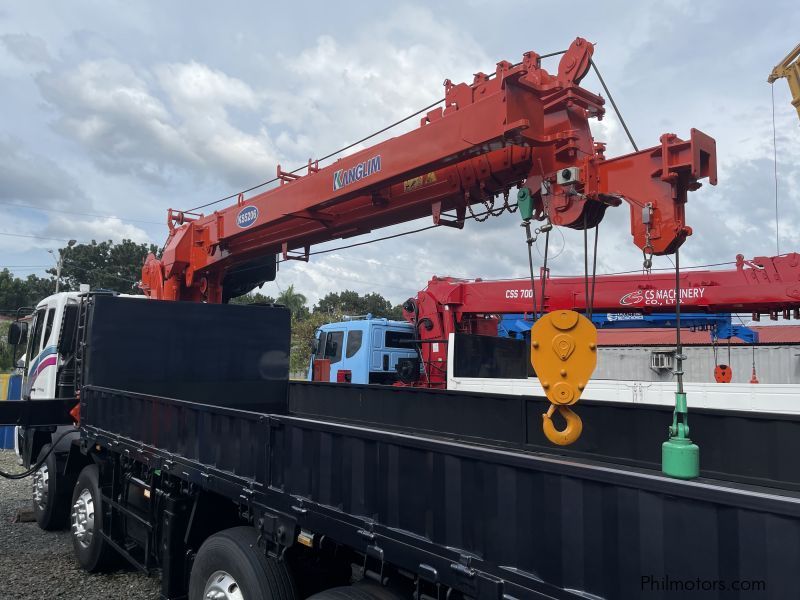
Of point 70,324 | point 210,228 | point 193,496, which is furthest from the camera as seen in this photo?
point 210,228

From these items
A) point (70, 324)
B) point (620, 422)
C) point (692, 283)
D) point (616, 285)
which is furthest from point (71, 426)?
point (692, 283)

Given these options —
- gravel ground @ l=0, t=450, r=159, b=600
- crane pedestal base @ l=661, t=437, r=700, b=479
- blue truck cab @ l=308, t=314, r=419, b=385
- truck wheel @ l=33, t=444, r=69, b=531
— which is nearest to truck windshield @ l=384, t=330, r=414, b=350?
blue truck cab @ l=308, t=314, r=419, b=385

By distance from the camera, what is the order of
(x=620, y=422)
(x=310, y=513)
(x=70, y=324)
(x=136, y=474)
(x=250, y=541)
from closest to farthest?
(x=310, y=513) < (x=250, y=541) < (x=620, y=422) < (x=136, y=474) < (x=70, y=324)

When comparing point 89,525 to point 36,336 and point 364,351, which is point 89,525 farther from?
point 364,351

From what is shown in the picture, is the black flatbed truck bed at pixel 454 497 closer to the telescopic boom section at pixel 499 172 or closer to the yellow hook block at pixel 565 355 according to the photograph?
the yellow hook block at pixel 565 355

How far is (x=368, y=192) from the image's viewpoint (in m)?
6.00

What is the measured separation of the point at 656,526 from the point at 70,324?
634cm

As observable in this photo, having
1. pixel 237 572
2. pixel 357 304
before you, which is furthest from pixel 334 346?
pixel 357 304

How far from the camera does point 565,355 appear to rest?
9.96ft

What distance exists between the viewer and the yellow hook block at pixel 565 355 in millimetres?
2994

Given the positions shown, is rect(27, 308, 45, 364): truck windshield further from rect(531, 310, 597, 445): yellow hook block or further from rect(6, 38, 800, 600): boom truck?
rect(531, 310, 597, 445): yellow hook block

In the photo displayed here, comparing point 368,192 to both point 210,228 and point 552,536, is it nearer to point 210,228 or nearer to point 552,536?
point 210,228

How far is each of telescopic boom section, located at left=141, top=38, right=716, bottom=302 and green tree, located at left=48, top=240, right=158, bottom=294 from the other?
48820mm

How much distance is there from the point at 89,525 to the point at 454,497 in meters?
4.49
